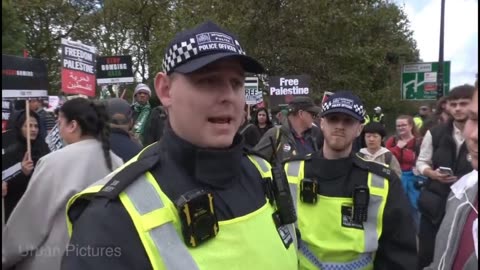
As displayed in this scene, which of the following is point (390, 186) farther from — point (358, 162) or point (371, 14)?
point (371, 14)

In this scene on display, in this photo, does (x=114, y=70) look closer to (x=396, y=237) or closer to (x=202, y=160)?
(x=396, y=237)

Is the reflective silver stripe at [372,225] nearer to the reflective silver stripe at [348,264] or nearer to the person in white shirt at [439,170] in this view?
the reflective silver stripe at [348,264]

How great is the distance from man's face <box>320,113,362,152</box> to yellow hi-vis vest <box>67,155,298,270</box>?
4.66 ft

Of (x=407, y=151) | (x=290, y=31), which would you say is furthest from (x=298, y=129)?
(x=290, y=31)

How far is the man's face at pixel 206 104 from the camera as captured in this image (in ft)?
5.72

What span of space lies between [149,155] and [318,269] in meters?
1.43

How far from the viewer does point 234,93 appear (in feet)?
5.96

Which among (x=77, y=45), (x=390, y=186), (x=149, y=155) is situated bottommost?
(x=390, y=186)

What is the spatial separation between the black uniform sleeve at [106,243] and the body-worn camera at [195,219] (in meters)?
0.15

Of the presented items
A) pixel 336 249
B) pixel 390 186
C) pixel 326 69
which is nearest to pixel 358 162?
pixel 390 186

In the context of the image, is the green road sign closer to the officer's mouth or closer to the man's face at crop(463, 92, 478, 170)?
the man's face at crop(463, 92, 478, 170)

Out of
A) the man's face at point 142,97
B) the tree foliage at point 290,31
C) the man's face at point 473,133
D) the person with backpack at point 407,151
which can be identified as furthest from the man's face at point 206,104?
the tree foliage at point 290,31

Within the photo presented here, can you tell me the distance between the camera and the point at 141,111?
29.8 feet

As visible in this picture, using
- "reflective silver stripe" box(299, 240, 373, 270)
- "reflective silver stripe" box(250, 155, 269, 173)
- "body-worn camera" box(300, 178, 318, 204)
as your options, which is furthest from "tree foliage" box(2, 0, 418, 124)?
"reflective silver stripe" box(250, 155, 269, 173)
